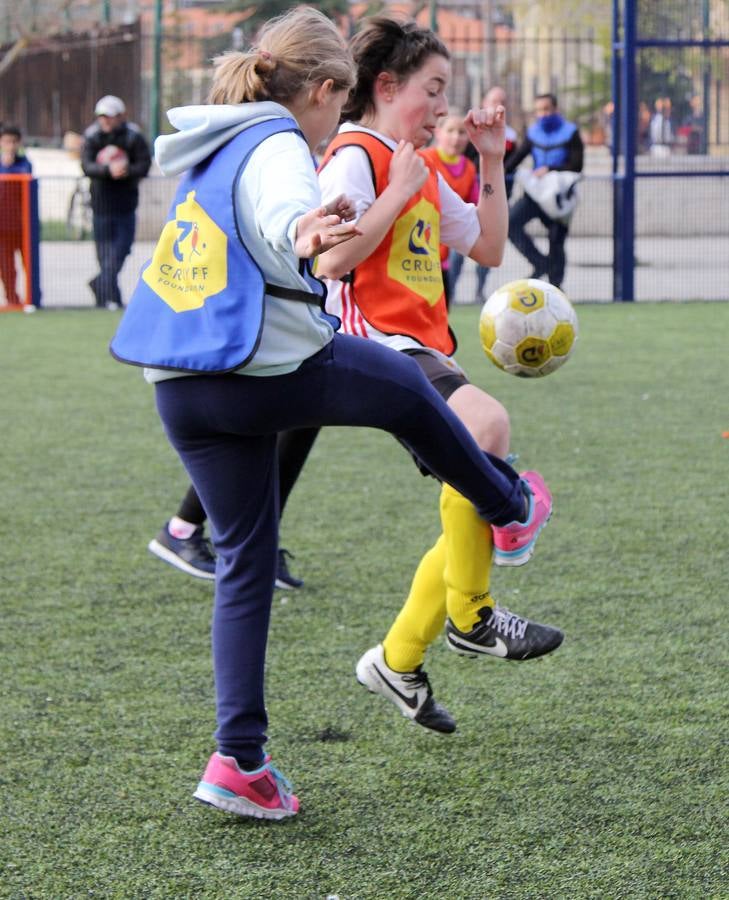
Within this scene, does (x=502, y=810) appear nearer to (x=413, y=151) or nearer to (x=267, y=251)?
(x=267, y=251)

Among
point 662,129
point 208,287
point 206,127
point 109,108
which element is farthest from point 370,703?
point 662,129

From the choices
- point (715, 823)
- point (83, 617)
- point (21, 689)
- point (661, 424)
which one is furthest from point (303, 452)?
point (661, 424)

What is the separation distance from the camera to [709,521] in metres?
6.06

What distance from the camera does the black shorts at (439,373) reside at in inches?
149

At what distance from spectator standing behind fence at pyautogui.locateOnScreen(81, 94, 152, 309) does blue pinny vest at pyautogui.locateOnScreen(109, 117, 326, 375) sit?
38.3 feet

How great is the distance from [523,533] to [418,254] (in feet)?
2.74

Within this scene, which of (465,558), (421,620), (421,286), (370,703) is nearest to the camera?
(465,558)

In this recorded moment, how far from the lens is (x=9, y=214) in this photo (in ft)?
47.9

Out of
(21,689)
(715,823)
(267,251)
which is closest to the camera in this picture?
(267,251)

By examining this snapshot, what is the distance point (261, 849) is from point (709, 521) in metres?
3.37

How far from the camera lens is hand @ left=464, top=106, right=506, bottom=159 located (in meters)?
4.02

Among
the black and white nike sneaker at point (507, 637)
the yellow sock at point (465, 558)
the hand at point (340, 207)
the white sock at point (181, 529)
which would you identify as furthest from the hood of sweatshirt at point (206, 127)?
the white sock at point (181, 529)

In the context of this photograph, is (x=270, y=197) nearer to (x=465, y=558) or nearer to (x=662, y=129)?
(x=465, y=558)

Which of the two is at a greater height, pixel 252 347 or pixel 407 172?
pixel 407 172
